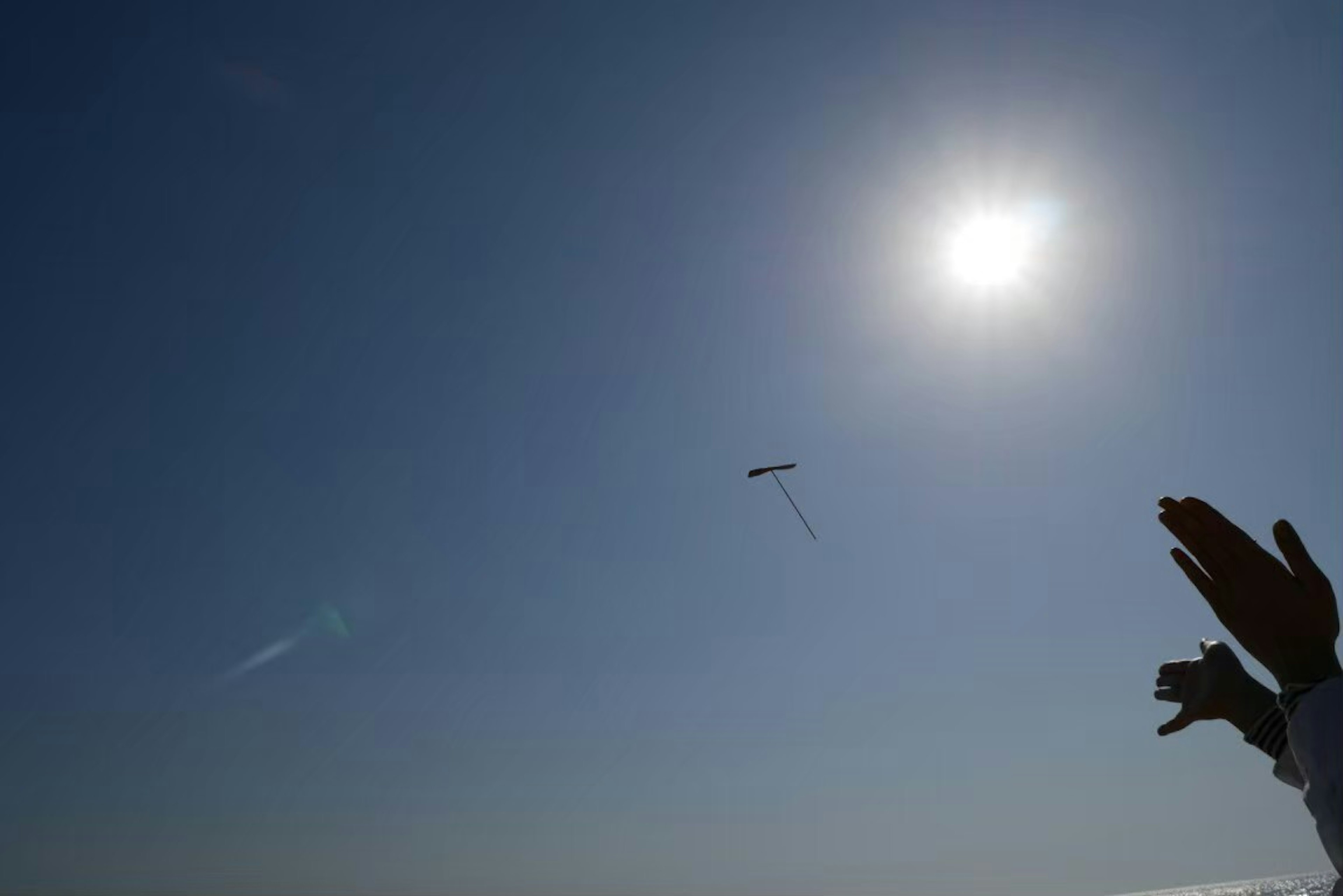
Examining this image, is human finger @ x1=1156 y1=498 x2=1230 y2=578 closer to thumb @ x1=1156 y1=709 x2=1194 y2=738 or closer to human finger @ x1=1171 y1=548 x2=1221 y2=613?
human finger @ x1=1171 y1=548 x2=1221 y2=613

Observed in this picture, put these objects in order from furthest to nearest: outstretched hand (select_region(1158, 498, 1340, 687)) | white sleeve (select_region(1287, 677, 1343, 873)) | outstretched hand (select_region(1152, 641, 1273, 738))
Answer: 1. outstretched hand (select_region(1152, 641, 1273, 738))
2. outstretched hand (select_region(1158, 498, 1340, 687))
3. white sleeve (select_region(1287, 677, 1343, 873))

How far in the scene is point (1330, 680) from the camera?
3062 millimetres

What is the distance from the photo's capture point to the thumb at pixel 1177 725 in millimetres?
4254

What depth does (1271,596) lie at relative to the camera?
353cm

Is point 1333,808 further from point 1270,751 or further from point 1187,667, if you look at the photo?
point 1187,667

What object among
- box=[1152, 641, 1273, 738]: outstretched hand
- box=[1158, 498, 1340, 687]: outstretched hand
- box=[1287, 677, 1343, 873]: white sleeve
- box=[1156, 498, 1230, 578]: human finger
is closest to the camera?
box=[1287, 677, 1343, 873]: white sleeve

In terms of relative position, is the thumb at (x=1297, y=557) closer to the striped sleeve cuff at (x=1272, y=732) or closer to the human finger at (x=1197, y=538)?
the human finger at (x=1197, y=538)

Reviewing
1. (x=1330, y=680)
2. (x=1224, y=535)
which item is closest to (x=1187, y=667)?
(x=1224, y=535)

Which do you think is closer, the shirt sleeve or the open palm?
the shirt sleeve

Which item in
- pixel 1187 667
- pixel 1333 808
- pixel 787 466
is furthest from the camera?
pixel 787 466

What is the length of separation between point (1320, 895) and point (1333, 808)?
675 ft

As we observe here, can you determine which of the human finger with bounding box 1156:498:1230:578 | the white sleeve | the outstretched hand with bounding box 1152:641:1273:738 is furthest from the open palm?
the white sleeve

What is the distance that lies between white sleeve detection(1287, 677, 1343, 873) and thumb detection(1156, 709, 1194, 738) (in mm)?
1152

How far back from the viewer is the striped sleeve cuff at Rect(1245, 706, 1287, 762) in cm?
350
